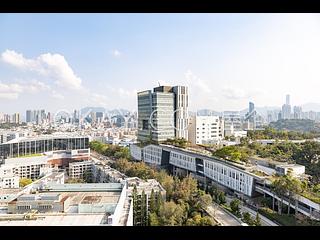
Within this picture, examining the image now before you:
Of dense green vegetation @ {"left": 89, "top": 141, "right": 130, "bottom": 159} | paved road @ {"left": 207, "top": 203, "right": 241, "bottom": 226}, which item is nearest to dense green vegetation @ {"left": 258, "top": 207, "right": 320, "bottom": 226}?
paved road @ {"left": 207, "top": 203, "right": 241, "bottom": 226}

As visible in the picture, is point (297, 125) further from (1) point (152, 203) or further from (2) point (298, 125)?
(1) point (152, 203)

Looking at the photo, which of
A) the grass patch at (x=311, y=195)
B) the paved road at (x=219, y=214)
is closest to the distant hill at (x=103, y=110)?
the paved road at (x=219, y=214)

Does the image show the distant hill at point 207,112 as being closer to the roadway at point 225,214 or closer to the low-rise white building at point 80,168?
the roadway at point 225,214

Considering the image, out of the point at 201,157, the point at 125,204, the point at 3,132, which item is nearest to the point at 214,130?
the point at 201,157

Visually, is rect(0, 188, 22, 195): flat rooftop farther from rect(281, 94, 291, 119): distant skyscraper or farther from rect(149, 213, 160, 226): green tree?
rect(281, 94, 291, 119): distant skyscraper

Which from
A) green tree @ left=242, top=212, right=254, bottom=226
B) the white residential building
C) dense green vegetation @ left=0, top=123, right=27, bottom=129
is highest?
dense green vegetation @ left=0, top=123, right=27, bottom=129

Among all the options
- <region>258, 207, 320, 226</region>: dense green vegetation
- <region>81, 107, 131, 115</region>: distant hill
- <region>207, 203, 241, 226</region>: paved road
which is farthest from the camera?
<region>81, 107, 131, 115</region>: distant hill

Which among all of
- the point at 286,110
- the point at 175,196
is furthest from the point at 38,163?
the point at 286,110
